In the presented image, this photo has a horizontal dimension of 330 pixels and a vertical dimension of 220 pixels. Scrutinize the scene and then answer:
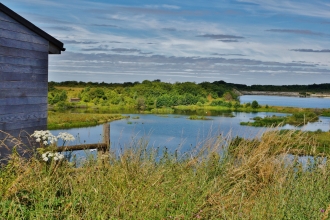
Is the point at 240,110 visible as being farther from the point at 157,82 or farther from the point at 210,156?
the point at 210,156

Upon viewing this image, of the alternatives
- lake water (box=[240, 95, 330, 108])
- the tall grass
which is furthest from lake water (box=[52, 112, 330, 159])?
lake water (box=[240, 95, 330, 108])

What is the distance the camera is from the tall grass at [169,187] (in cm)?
440

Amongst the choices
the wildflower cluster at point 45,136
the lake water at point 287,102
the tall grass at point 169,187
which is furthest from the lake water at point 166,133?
the lake water at point 287,102

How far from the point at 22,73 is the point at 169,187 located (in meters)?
4.65

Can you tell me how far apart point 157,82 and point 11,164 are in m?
74.9

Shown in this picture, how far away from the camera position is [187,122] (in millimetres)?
49375

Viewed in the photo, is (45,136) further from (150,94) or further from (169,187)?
(150,94)

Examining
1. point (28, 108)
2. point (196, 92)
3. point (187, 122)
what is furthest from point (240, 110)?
point (28, 108)

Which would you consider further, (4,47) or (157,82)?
(157,82)

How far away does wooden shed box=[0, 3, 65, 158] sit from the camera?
813cm

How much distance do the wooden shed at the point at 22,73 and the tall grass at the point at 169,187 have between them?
8.58 feet

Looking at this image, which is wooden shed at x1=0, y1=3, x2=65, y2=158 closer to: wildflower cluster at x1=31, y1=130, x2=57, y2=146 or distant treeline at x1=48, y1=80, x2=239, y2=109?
wildflower cluster at x1=31, y1=130, x2=57, y2=146

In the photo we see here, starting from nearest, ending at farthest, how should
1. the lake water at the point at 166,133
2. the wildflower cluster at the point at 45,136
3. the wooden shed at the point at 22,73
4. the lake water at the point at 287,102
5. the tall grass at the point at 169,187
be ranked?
the tall grass at the point at 169,187 → the wildflower cluster at the point at 45,136 → the lake water at the point at 166,133 → the wooden shed at the point at 22,73 → the lake water at the point at 287,102

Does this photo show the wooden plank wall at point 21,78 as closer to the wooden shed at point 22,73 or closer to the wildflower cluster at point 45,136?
the wooden shed at point 22,73
